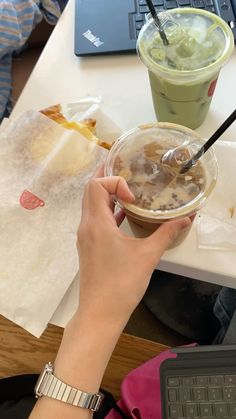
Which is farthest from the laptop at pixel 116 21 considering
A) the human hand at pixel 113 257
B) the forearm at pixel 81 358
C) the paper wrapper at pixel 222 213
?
the forearm at pixel 81 358

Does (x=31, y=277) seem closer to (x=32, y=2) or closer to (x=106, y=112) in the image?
(x=106, y=112)

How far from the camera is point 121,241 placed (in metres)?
0.55

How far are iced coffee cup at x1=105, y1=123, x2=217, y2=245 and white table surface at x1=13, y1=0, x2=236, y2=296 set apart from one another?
161 mm

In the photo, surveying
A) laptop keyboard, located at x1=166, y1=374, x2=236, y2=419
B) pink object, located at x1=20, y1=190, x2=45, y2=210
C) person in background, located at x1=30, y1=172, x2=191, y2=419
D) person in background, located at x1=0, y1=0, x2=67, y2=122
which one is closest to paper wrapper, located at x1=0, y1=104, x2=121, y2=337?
pink object, located at x1=20, y1=190, x2=45, y2=210

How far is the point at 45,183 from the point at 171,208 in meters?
0.26

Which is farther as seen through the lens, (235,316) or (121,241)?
(235,316)

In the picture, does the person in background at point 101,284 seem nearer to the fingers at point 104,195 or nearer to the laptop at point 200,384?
the fingers at point 104,195

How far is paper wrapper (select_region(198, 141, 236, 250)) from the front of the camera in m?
0.64

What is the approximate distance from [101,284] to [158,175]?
0.56 ft

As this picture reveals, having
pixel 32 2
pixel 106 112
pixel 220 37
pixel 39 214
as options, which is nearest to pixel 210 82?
pixel 220 37

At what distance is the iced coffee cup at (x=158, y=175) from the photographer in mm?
561

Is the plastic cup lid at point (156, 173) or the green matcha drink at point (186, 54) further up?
the green matcha drink at point (186, 54)

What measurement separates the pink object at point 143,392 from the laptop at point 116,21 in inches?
23.1

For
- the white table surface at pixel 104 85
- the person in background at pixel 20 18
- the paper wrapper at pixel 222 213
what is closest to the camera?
the paper wrapper at pixel 222 213
